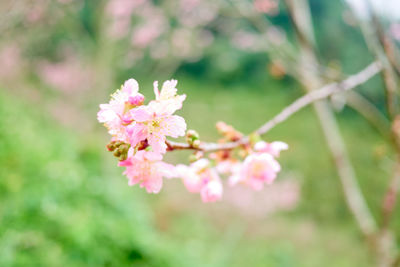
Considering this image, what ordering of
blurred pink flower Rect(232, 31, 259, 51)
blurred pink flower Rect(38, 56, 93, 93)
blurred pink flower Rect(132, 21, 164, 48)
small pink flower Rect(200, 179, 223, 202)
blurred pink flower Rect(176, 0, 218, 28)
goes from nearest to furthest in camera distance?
small pink flower Rect(200, 179, 223, 202) < blurred pink flower Rect(176, 0, 218, 28) < blurred pink flower Rect(132, 21, 164, 48) < blurred pink flower Rect(232, 31, 259, 51) < blurred pink flower Rect(38, 56, 93, 93)

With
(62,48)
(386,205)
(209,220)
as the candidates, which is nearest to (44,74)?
(62,48)

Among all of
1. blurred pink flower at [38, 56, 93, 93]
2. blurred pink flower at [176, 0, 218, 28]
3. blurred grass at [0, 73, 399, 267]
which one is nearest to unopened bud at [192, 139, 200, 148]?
blurred grass at [0, 73, 399, 267]

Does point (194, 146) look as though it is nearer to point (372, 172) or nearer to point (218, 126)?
point (218, 126)

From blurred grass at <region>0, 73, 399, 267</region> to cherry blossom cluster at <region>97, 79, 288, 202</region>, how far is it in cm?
137

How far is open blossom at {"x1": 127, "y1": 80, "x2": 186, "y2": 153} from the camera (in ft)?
2.01

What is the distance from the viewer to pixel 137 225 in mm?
3883

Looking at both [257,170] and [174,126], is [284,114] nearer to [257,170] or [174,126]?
[257,170]

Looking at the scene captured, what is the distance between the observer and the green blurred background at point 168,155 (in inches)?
114

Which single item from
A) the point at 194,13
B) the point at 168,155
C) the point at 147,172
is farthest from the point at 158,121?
the point at 168,155

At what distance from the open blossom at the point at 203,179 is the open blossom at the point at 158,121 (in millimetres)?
206

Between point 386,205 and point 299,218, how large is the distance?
5.56 m

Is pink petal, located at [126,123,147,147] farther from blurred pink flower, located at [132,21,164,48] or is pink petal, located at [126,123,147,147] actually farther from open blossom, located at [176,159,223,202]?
blurred pink flower, located at [132,21,164,48]

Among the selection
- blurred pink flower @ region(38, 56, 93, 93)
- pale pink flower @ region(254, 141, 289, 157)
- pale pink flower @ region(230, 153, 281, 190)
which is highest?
blurred pink flower @ region(38, 56, 93, 93)

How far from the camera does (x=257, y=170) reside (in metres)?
0.84
